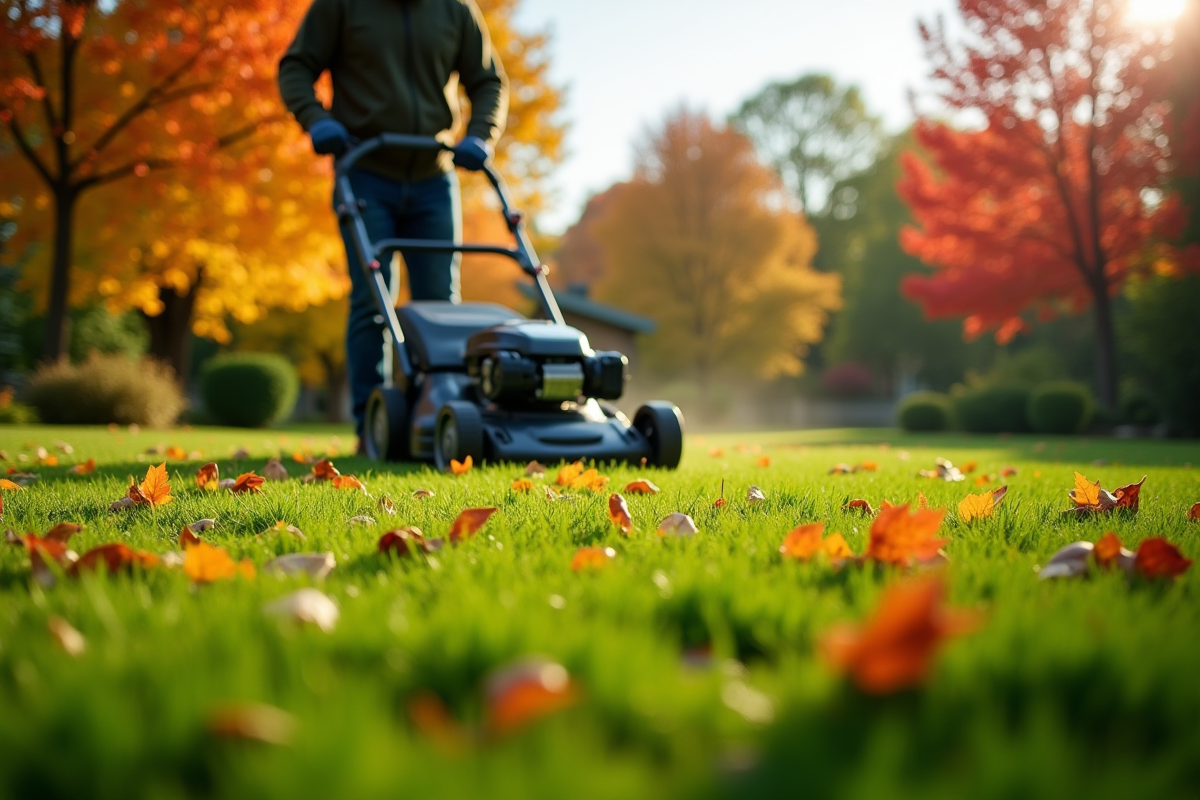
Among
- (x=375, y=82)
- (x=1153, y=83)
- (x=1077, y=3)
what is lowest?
(x=375, y=82)

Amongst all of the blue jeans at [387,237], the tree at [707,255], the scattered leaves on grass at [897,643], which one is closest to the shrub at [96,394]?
the blue jeans at [387,237]

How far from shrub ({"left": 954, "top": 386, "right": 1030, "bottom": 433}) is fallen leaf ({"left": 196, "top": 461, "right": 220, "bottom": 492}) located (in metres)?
15.9

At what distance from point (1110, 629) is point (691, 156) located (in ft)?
91.8

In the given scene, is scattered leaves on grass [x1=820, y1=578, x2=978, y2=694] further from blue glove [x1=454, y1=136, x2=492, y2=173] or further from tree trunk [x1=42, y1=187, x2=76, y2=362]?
tree trunk [x1=42, y1=187, x2=76, y2=362]

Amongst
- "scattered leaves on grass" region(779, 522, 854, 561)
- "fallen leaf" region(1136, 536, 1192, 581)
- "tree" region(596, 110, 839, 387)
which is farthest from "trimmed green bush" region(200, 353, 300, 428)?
"fallen leaf" region(1136, 536, 1192, 581)

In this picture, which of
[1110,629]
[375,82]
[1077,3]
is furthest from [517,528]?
[1077,3]

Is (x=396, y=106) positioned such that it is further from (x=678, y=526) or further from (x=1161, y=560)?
(x=1161, y=560)

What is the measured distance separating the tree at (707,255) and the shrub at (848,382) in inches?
310

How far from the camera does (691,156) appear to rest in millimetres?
28141

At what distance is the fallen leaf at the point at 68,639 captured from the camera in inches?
43.6

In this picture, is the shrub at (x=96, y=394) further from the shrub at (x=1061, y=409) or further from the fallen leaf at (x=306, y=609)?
the shrub at (x=1061, y=409)

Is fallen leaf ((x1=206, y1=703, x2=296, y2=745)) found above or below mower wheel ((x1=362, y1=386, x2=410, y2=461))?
below

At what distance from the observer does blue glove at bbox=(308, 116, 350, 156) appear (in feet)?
15.0

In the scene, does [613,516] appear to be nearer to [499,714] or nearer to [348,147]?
[499,714]
